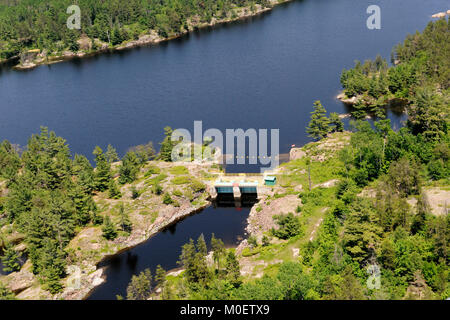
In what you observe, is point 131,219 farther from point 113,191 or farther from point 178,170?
point 178,170

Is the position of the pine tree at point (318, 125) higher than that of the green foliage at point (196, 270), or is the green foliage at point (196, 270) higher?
the pine tree at point (318, 125)

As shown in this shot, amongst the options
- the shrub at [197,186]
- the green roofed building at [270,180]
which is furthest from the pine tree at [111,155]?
the green roofed building at [270,180]

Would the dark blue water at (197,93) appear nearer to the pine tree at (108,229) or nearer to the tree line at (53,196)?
the tree line at (53,196)

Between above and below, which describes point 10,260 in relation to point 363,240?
below

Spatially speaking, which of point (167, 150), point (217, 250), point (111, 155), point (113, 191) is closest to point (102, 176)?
point (113, 191)

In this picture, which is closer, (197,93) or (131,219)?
(131,219)
